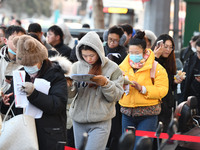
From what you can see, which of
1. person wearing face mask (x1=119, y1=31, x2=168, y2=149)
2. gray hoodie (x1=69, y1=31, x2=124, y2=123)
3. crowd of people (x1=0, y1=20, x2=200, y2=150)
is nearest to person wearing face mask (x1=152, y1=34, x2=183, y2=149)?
crowd of people (x1=0, y1=20, x2=200, y2=150)

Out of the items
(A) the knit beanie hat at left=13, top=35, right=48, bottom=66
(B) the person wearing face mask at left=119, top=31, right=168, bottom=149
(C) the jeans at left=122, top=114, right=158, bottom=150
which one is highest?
(A) the knit beanie hat at left=13, top=35, right=48, bottom=66

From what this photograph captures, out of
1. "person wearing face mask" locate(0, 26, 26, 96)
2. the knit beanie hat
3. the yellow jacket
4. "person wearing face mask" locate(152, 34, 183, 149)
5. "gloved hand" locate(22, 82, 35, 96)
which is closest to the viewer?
"gloved hand" locate(22, 82, 35, 96)

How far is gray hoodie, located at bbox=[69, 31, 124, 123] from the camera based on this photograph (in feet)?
16.8

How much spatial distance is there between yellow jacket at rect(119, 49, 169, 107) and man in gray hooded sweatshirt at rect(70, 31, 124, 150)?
0.74m

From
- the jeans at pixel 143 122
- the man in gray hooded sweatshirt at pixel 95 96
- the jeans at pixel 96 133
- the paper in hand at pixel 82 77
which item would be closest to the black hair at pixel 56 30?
the jeans at pixel 143 122

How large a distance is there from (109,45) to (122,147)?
4.62 meters

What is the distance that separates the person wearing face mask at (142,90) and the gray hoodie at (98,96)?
0.71 m

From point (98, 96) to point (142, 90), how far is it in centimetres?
94

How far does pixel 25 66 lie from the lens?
4.53 meters

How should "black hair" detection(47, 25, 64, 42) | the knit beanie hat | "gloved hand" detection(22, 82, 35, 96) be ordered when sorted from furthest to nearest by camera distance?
"black hair" detection(47, 25, 64, 42)
the knit beanie hat
"gloved hand" detection(22, 82, 35, 96)

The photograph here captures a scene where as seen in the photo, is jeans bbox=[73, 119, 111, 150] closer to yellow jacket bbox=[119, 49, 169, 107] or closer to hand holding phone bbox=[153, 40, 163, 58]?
yellow jacket bbox=[119, 49, 169, 107]

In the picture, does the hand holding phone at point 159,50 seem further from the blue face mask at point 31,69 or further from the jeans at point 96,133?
the blue face mask at point 31,69

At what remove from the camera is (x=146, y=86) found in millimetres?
6008

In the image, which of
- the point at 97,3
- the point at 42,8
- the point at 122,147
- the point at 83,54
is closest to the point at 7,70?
the point at 83,54
